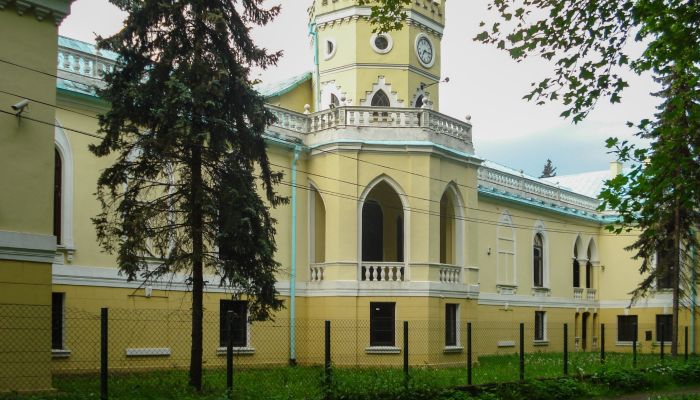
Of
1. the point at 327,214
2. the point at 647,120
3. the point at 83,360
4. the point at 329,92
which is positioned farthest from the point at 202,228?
the point at 329,92

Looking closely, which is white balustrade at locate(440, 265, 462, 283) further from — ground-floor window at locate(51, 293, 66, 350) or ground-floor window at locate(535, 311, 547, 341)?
ground-floor window at locate(51, 293, 66, 350)

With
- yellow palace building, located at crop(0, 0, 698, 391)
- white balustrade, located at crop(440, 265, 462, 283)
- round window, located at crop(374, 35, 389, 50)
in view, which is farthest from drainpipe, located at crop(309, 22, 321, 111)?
white balustrade, located at crop(440, 265, 462, 283)

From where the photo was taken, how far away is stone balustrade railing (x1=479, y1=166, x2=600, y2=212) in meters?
36.5

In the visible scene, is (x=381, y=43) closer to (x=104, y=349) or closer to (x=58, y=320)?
(x=58, y=320)

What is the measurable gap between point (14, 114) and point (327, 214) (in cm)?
1359

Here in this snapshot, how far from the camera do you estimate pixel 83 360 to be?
20375 millimetres

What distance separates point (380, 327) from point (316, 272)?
2.77m

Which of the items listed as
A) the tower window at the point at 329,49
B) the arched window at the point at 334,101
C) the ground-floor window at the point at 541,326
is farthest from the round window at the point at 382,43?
the ground-floor window at the point at 541,326

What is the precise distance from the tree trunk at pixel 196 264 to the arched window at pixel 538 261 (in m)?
25.4

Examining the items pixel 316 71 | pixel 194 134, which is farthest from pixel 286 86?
pixel 194 134

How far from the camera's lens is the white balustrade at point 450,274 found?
2788 cm

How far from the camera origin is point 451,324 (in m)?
28.5

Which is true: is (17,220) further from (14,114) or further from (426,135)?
(426,135)

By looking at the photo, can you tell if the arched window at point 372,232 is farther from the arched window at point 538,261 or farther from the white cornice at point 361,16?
the arched window at point 538,261
